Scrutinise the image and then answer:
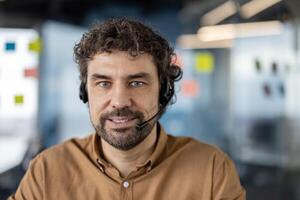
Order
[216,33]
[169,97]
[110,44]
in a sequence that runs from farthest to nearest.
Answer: [216,33], [169,97], [110,44]

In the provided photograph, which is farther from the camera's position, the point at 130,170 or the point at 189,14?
the point at 189,14

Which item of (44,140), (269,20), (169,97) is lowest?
(44,140)

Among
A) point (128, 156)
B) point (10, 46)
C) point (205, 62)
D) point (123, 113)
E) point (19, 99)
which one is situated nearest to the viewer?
point (123, 113)

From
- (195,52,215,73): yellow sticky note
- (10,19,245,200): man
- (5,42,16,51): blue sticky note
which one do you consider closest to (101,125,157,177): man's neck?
(10,19,245,200): man

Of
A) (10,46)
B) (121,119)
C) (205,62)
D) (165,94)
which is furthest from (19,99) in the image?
(121,119)

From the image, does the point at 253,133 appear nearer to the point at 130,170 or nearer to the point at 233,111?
the point at 233,111

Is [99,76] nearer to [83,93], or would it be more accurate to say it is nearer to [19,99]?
[83,93]

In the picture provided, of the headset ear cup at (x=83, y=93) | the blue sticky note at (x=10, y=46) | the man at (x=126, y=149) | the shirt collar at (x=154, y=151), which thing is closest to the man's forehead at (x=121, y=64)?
the man at (x=126, y=149)

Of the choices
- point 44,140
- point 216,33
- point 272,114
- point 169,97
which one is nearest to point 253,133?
point 272,114

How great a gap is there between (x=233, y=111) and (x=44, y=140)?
1520mm

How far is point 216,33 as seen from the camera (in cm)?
436

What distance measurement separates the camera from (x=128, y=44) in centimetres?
147

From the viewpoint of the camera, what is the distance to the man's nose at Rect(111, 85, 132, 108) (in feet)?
4.73

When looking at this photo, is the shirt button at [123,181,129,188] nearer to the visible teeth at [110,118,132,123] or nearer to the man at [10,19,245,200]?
the man at [10,19,245,200]
